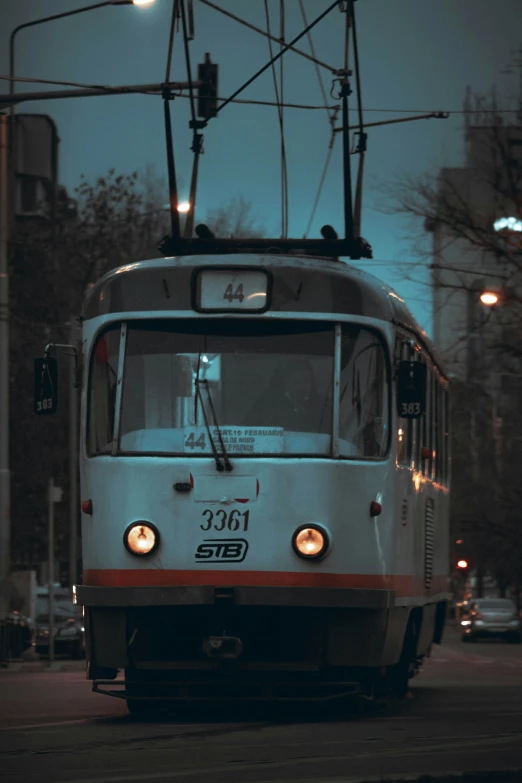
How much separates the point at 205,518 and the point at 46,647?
22.3 meters

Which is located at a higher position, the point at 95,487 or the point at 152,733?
the point at 95,487

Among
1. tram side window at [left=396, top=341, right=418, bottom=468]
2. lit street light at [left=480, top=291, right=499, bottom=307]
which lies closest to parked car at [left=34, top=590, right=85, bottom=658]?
lit street light at [left=480, top=291, right=499, bottom=307]

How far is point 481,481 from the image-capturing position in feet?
218

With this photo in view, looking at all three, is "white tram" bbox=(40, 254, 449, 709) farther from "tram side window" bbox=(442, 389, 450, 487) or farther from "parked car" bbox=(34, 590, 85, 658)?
"parked car" bbox=(34, 590, 85, 658)

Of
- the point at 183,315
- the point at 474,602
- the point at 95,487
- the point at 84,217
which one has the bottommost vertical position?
the point at 474,602

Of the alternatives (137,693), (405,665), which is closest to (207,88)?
(405,665)

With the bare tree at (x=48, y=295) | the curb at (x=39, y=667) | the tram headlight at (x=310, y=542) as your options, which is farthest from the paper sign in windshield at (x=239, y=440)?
the bare tree at (x=48, y=295)

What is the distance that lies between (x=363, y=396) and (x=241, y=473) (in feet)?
3.67

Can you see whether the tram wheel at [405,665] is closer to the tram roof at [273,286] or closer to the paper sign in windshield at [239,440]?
the paper sign in windshield at [239,440]

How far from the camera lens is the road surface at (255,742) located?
9531 millimetres

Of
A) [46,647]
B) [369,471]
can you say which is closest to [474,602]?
[46,647]

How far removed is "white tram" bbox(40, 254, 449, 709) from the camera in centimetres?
1245

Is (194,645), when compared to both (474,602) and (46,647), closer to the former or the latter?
(46,647)

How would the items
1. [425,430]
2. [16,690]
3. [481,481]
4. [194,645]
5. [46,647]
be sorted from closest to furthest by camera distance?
[194,645] < [425,430] < [16,690] < [46,647] < [481,481]
